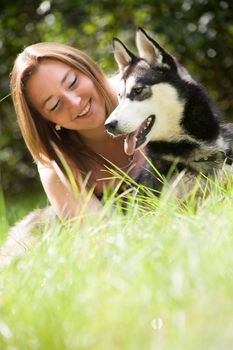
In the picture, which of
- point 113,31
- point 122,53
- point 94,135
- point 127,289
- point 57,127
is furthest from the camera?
point 113,31

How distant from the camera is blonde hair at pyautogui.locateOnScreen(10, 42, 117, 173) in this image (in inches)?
125

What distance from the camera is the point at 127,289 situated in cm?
143

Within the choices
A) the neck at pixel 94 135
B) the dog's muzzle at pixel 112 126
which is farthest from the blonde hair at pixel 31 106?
the dog's muzzle at pixel 112 126

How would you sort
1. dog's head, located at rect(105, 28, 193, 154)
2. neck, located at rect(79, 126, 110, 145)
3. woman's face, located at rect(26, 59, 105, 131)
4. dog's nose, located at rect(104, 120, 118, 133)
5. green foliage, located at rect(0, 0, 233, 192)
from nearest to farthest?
dog's nose, located at rect(104, 120, 118, 133) → dog's head, located at rect(105, 28, 193, 154) → woman's face, located at rect(26, 59, 105, 131) → neck, located at rect(79, 126, 110, 145) → green foliage, located at rect(0, 0, 233, 192)

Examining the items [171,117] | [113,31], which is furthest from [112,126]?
[113,31]

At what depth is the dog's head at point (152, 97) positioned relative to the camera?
284cm

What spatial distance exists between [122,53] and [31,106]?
0.62m

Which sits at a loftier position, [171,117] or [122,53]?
[122,53]

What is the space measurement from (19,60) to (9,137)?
448 cm

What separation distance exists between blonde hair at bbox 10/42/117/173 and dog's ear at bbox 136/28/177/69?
0.41m

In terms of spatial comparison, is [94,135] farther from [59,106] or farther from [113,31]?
[113,31]

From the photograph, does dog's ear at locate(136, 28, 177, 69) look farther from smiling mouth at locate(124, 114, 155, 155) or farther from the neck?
the neck

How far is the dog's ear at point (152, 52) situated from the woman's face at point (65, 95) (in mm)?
387

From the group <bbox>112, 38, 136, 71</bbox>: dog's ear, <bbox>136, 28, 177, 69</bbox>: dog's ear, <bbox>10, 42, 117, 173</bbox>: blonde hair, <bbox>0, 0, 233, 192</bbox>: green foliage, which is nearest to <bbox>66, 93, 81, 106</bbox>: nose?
<bbox>10, 42, 117, 173</bbox>: blonde hair
